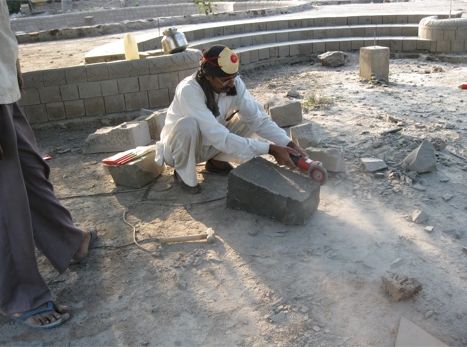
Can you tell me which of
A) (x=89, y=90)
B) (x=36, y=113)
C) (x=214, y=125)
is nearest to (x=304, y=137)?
(x=214, y=125)

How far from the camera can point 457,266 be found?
8.80ft

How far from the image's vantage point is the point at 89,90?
5.39 meters

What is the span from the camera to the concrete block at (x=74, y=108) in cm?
540

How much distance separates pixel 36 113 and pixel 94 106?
0.63m

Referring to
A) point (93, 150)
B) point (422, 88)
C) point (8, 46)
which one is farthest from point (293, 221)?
point (422, 88)

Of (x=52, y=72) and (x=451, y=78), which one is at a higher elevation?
(x=52, y=72)

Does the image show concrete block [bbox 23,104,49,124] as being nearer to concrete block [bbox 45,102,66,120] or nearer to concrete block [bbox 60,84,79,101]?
concrete block [bbox 45,102,66,120]

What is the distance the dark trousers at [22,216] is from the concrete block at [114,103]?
2.99 meters

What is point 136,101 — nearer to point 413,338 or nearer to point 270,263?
point 270,263

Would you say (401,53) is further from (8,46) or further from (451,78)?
(8,46)

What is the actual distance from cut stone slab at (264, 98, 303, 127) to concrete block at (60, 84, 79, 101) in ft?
7.14

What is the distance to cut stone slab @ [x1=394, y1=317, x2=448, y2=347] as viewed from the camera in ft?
6.97

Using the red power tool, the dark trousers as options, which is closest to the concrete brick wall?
the red power tool

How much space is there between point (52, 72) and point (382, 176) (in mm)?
3619
